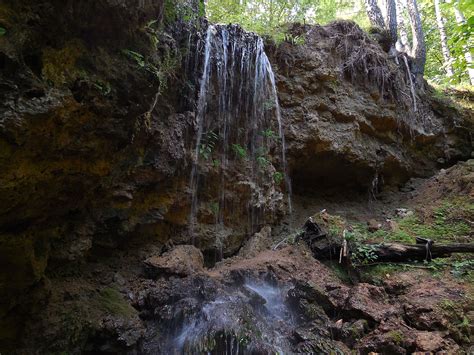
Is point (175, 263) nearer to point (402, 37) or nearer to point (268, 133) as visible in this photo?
point (268, 133)

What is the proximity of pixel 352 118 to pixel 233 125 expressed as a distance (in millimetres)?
3310

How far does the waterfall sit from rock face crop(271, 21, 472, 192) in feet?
2.72

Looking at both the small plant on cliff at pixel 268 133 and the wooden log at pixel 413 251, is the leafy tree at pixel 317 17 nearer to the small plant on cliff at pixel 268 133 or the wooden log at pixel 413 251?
the small plant on cliff at pixel 268 133

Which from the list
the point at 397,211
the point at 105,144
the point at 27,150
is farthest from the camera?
the point at 397,211

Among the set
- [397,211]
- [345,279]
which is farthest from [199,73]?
[397,211]

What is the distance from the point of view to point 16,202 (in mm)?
2547

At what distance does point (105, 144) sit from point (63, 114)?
0.63m

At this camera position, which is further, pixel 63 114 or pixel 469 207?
pixel 469 207

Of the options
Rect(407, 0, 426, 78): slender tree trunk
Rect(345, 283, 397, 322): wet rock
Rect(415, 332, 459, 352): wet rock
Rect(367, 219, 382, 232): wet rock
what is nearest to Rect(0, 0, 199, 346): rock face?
Rect(345, 283, 397, 322): wet rock

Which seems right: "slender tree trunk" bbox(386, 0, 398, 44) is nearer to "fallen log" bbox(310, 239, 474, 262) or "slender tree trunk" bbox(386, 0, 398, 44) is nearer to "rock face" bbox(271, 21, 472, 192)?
"rock face" bbox(271, 21, 472, 192)

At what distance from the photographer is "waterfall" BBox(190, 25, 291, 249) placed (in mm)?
5707

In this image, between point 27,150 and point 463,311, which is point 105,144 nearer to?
point 27,150

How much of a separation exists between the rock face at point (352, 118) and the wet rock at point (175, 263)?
3.66 meters

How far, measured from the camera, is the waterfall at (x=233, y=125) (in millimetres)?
5707
